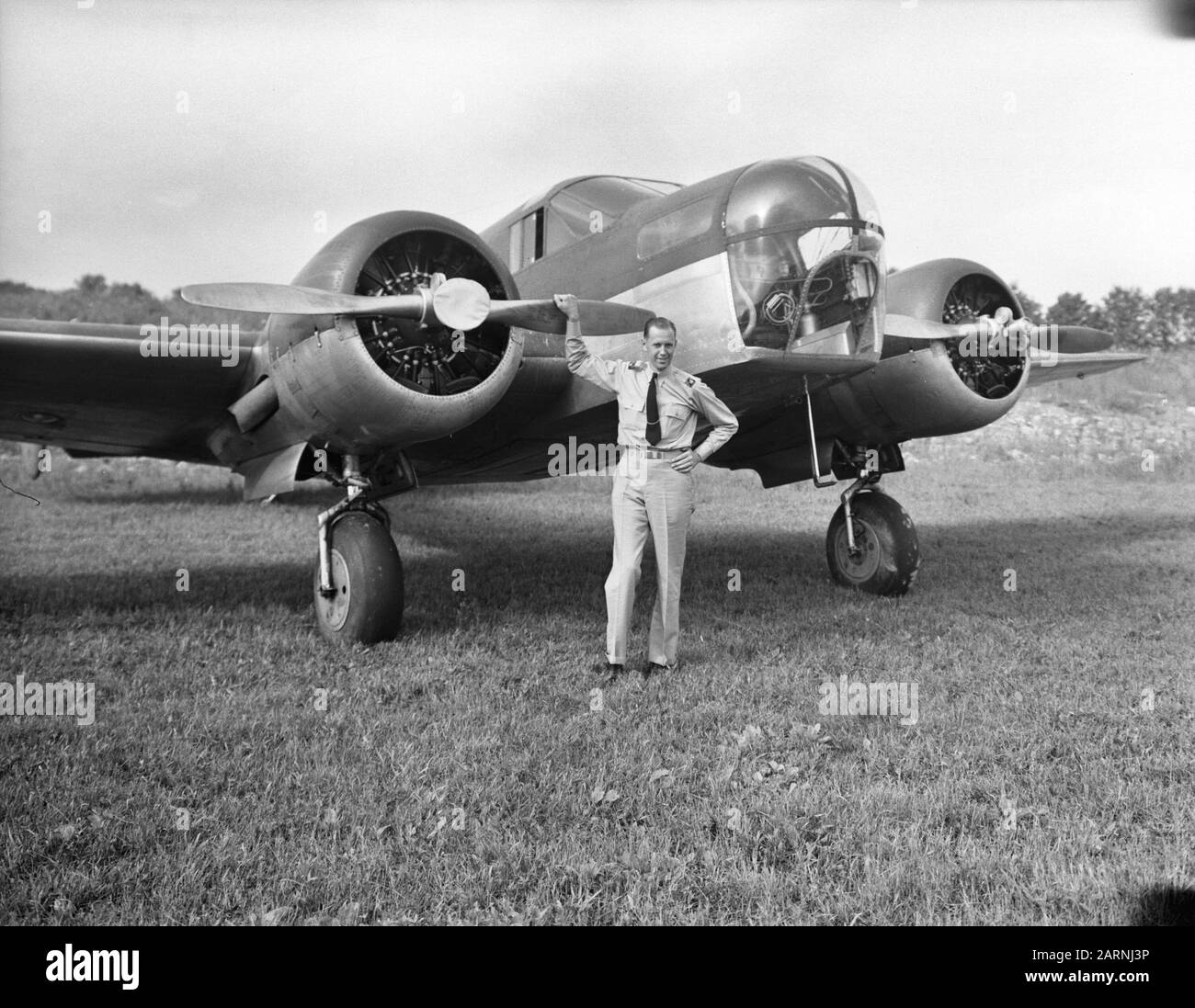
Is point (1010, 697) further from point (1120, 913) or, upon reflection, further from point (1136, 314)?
point (1136, 314)

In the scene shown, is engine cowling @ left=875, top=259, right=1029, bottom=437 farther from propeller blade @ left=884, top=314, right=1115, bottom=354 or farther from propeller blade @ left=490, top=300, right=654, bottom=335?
propeller blade @ left=490, top=300, right=654, bottom=335

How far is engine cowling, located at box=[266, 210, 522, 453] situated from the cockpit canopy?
156 cm

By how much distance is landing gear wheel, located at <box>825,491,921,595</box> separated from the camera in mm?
7973

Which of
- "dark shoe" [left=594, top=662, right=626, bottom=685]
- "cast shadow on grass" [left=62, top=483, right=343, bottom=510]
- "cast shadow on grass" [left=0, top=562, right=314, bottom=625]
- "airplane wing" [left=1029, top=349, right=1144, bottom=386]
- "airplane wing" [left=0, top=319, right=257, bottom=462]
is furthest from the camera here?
"cast shadow on grass" [left=62, top=483, right=343, bottom=510]

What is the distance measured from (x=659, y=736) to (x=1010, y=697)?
205 centimetres

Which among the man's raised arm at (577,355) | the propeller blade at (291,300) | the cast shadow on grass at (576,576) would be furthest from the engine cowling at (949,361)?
the propeller blade at (291,300)

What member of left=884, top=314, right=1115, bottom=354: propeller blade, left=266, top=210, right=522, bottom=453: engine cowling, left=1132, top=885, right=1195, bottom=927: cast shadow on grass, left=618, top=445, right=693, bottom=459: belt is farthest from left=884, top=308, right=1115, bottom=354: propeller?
left=1132, top=885, right=1195, bottom=927: cast shadow on grass

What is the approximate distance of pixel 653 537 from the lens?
17.6 feet

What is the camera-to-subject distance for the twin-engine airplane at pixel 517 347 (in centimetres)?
575

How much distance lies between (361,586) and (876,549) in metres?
4.61

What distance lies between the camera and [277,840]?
10.0 ft

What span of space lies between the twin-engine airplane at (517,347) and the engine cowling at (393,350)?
0.01 meters

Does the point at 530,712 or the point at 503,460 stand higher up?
the point at 503,460
